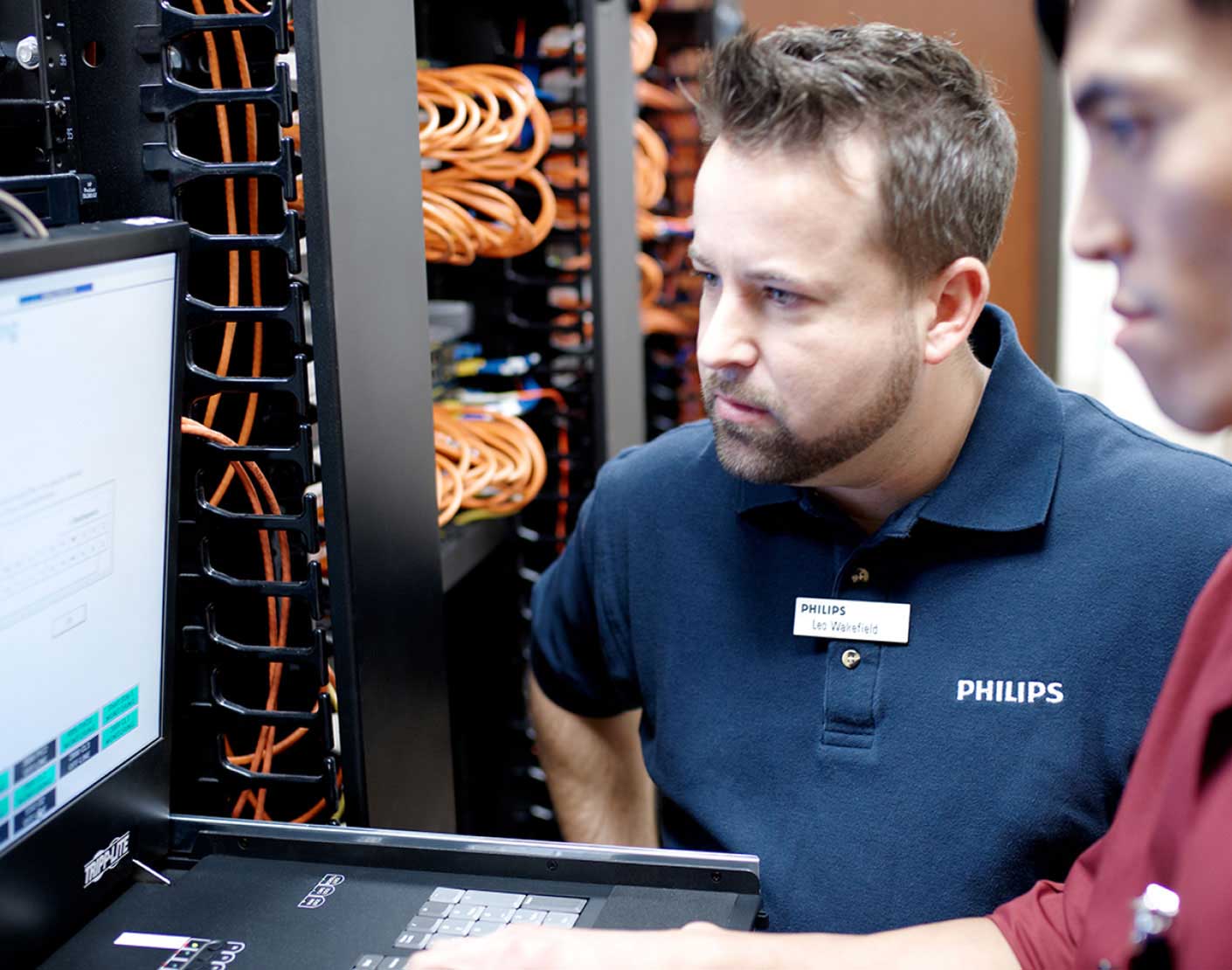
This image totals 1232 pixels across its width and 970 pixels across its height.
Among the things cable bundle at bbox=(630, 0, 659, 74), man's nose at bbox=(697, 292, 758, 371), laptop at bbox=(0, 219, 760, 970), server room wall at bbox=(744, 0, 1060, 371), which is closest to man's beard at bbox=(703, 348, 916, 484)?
man's nose at bbox=(697, 292, 758, 371)

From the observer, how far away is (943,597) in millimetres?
1055

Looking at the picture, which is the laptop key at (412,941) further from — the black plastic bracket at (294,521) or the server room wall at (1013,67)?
the server room wall at (1013,67)

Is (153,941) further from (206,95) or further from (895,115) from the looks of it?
(895,115)

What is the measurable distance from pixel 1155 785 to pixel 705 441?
0.58 m

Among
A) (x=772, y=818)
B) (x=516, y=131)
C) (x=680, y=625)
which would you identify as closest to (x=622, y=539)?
(x=680, y=625)

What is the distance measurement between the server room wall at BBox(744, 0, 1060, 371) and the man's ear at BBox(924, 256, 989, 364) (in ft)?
5.55

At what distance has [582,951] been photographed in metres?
0.74

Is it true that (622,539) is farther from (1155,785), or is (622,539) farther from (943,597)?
(1155,785)

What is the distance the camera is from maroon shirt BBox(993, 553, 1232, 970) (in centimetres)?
63

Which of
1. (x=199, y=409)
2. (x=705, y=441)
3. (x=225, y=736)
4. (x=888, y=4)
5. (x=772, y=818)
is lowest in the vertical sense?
(x=772, y=818)

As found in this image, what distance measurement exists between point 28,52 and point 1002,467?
783 mm

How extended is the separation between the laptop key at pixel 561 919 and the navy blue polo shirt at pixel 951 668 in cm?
29

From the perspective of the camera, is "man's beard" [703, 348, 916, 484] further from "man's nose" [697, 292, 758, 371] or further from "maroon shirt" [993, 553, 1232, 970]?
"maroon shirt" [993, 553, 1232, 970]

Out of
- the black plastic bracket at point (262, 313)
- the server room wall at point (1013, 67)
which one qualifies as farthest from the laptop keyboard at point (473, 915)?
the server room wall at point (1013, 67)
